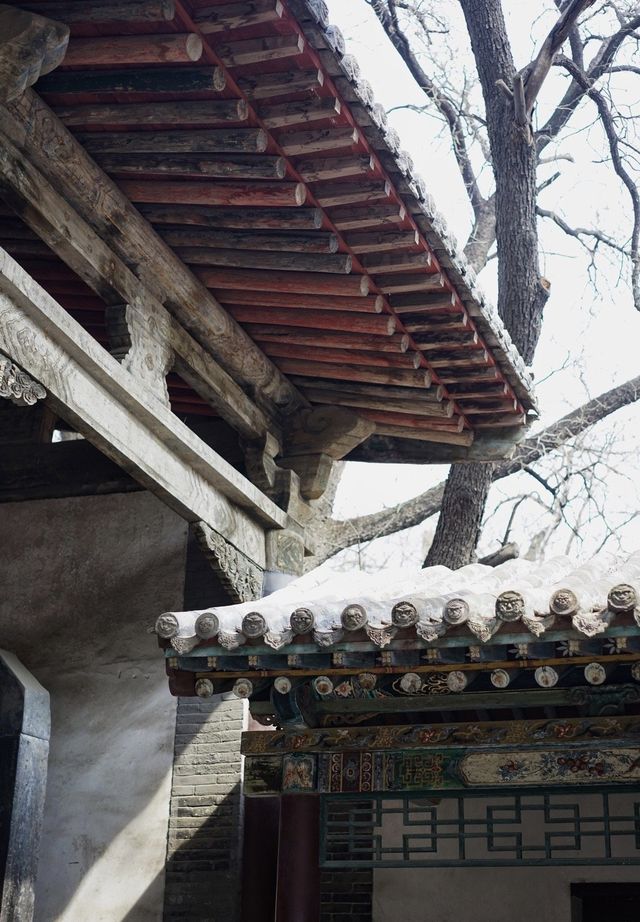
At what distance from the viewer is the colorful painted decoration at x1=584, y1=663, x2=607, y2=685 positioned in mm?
5238

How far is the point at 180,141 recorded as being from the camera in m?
6.17

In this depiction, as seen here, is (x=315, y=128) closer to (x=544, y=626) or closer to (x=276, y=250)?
(x=276, y=250)

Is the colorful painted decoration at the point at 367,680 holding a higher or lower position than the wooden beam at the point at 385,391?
lower

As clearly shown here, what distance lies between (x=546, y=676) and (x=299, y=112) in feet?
8.90

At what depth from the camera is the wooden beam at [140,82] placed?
5645mm

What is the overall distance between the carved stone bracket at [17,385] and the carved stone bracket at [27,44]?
121 centimetres

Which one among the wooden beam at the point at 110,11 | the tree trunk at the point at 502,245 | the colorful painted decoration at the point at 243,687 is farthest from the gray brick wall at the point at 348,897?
the wooden beam at the point at 110,11

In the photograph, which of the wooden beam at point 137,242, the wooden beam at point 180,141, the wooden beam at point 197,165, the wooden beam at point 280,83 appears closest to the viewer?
the wooden beam at point 280,83

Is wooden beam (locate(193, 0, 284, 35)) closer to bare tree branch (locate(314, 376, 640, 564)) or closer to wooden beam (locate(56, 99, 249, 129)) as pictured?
wooden beam (locate(56, 99, 249, 129))

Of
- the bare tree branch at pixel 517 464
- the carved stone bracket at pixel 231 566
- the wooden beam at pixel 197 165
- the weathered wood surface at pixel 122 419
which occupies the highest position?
the bare tree branch at pixel 517 464

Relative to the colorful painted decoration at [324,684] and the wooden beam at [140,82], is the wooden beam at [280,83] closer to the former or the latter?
the wooden beam at [140,82]

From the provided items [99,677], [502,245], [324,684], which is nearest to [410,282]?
[324,684]

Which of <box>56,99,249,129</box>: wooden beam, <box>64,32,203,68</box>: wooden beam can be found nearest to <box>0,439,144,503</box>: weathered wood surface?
<box>56,99,249,129</box>: wooden beam

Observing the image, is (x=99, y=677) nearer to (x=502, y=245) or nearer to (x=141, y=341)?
(x=141, y=341)
